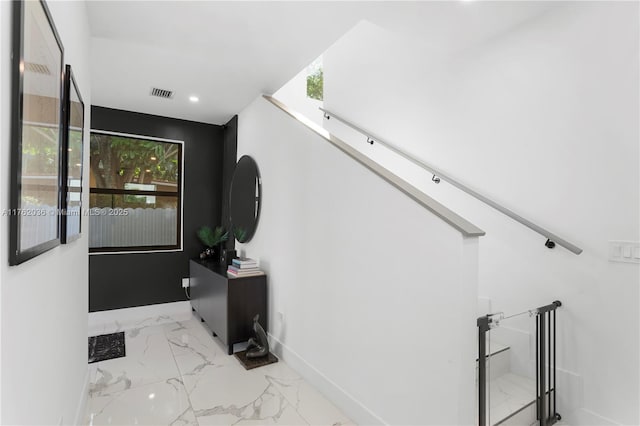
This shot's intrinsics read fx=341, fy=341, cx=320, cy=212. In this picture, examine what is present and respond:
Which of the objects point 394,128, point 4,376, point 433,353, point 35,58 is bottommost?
point 433,353

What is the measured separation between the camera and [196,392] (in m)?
2.38

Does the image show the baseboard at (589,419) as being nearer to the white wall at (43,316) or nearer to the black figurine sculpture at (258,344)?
the black figurine sculpture at (258,344)

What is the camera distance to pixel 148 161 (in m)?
4.19

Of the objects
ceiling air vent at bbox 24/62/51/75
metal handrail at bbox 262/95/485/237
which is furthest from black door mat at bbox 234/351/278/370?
ceiling air vent at bbox 24/62/51/75

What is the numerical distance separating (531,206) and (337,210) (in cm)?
127

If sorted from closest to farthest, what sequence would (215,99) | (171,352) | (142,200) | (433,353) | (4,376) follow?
(4,376) → (433,353) → (171,352) → (215,99) → (142,200)

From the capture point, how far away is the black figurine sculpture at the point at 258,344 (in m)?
2.86

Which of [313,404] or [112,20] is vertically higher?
[112,20]

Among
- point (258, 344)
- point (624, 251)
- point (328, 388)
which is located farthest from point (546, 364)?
point (258, 344)

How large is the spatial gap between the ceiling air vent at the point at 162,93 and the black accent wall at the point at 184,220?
0.78 metres

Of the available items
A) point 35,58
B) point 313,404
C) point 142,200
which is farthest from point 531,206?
point 142,200

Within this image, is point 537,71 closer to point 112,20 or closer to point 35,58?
point 35,58

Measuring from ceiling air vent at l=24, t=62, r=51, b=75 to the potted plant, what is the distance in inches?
130

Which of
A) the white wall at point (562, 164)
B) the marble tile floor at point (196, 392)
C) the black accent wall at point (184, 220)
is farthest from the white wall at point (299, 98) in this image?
the marble tile floor at point (196, 392)
